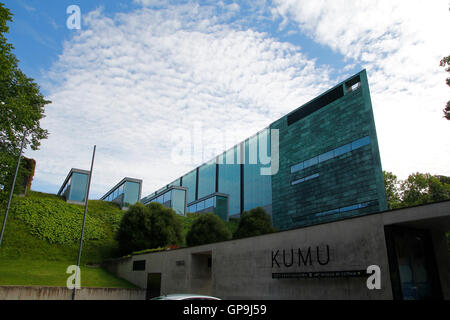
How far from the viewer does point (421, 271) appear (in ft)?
43.9

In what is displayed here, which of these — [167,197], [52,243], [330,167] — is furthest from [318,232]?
[167,197]

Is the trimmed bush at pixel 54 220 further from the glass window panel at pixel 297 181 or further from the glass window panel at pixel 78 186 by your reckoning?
the glass window panel at pixel 297 181

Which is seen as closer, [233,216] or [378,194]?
[378,194]

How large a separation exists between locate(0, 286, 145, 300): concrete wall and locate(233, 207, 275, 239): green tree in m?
16.4

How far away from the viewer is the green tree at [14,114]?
64.2 feet

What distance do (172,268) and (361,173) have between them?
3104 cm

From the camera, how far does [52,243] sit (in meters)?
36.3

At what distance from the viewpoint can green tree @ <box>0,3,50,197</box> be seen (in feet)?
64.2

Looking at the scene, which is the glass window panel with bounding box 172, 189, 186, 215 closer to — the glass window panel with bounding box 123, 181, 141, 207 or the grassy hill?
the glass window panel with bounding box 123, 181, 141, 207

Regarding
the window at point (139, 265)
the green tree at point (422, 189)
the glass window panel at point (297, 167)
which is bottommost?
the window at point (139, 265)

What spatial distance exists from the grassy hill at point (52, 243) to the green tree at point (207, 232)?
970 cm

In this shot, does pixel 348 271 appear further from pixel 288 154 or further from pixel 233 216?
pixel 233 216

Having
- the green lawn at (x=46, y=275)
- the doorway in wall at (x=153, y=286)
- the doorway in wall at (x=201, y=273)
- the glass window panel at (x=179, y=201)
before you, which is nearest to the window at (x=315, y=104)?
the glass window panel at (x=179, y=201)
